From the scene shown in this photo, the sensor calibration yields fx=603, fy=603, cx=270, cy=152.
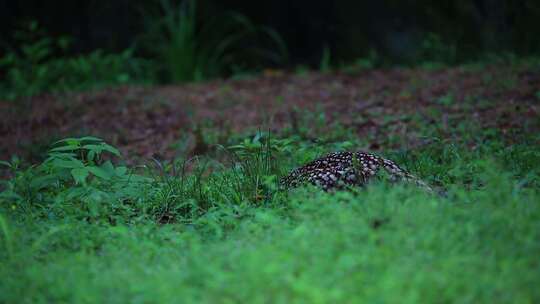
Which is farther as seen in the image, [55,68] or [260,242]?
[55,68]

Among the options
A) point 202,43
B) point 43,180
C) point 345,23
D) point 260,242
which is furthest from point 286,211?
point 202,43

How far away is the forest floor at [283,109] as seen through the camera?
5.94 m

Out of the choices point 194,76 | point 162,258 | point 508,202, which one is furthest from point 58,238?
point 194,76

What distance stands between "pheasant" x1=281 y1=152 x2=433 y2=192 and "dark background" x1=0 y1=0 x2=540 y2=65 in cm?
519

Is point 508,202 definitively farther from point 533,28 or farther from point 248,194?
point 533,28

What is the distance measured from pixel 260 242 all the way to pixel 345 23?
21.9 ft

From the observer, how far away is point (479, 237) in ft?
8.92

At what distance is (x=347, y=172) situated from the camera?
3.81 metres

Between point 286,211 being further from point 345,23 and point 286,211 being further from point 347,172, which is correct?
point 345,23

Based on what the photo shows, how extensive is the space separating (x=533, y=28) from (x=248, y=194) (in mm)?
5901

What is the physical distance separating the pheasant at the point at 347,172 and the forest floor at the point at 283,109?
1.37 meters

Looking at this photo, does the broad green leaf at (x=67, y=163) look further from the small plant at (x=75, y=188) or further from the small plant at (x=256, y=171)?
the small plant at (x=256, y=171)

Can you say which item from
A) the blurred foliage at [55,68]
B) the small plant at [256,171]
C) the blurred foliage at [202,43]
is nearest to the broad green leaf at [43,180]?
the small plant at [256,171]

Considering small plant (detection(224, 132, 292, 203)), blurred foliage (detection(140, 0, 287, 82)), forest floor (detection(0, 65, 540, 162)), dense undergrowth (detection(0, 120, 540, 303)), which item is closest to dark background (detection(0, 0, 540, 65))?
blurred foliage (detection(140, 0, 287, 82))
